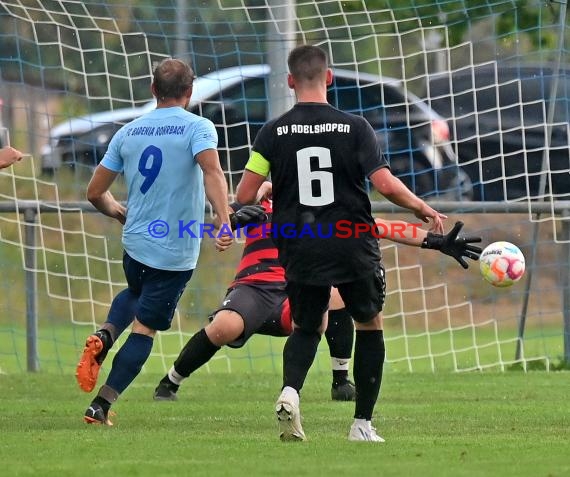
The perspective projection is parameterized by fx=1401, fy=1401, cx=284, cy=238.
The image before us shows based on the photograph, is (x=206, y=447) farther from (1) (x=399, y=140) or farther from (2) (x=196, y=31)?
(2) (x=196, y=31)

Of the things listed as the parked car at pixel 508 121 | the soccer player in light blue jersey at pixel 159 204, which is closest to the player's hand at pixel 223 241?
the soccer player in light blue jersey at pixel 159 204

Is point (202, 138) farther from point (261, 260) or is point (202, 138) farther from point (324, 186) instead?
point (261, 260)

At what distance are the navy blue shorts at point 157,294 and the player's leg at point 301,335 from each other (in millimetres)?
954

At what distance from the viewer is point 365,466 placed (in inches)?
213

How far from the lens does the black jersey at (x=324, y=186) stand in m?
6.17

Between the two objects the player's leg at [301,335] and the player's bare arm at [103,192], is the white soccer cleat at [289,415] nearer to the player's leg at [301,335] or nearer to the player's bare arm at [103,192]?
the player's leg at [301,335]

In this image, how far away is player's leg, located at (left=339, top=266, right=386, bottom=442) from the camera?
6.25 metres

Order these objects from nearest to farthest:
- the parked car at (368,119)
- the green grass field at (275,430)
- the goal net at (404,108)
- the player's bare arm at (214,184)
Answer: the green grass field at (275,430), the player's bare arm at (214,184), the goal net at (404,108), the parked car at (368,119)

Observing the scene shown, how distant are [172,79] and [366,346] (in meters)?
1.74

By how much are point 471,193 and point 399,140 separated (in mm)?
858

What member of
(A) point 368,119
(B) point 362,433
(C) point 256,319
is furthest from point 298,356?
(A) point 368,119

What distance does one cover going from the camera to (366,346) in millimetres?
6344

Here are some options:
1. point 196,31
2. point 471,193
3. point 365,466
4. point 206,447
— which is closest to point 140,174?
point 206,447

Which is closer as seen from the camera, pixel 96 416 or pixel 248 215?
pixel 248 215
